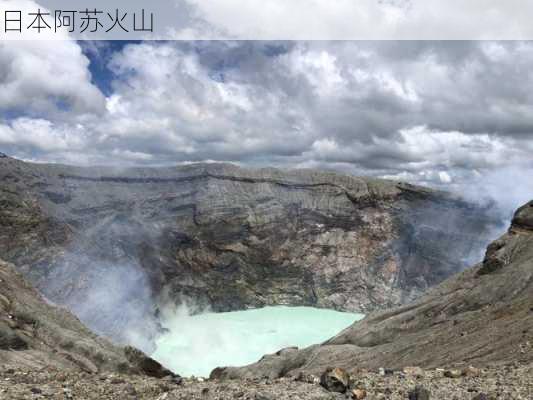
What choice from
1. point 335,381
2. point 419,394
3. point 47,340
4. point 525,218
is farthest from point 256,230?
point 419,394

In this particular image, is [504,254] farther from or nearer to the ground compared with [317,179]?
nearer to the ground

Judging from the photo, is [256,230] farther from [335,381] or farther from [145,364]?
[335,381]

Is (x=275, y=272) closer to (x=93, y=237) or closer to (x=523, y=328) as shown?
(x=93, y=237)

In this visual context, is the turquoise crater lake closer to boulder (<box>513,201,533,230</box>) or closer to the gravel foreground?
boulder (<box>513,201,533,230</box>)

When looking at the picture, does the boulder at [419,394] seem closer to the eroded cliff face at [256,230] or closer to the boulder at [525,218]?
the boulder at [525,218]

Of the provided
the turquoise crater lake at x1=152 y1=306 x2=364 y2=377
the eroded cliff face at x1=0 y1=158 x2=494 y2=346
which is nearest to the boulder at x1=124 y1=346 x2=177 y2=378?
the turquoise crater lake at x1=152 y1=306 x2=364 y2=377

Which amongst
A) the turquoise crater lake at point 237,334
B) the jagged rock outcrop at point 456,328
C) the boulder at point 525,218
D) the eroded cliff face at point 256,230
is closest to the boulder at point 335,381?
the jagged rock outcrop at point 456,328

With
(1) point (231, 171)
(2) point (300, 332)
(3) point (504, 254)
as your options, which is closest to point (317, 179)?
(1) point (231, 171)
